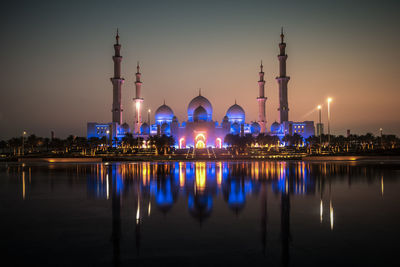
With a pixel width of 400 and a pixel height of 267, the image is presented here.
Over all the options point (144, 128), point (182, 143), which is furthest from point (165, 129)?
point (144, 128)

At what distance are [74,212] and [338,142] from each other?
60974 mm

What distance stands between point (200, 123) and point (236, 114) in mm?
12380

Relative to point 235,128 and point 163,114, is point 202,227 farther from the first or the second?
point 163,114

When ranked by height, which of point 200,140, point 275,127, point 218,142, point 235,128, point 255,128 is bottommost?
point 218,142

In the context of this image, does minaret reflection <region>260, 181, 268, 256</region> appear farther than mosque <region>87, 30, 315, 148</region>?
No

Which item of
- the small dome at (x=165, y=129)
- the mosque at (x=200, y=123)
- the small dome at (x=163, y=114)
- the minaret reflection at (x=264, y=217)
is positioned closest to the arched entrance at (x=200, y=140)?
the mosque at (x=200, y=123)

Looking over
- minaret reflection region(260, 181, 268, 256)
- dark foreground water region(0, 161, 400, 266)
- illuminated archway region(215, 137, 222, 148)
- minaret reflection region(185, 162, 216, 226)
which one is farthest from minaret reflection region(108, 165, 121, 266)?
illuminated archway region(215, 137, 222, 148)

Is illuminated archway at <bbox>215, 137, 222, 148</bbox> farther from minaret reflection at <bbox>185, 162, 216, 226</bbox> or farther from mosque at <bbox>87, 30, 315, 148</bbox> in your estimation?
minaret reflection at <bbox>185, 162, 216, 226</bbox>

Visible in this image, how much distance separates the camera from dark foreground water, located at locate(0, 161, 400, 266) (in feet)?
18.5

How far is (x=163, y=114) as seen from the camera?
3346 inches

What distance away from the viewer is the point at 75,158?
3819 centimetres

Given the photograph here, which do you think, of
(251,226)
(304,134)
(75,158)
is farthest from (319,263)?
(304,134)

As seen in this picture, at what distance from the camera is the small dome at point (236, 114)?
8431 centimetres

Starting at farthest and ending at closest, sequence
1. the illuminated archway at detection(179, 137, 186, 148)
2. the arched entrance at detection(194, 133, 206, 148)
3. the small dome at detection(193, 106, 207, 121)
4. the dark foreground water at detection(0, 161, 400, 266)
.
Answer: the illuminated archway at detection(179, 137, 186, 148)
the arched entrance at detection(194, 133, 206, 148)
the small dome at detection(193, 106, 207, 121)
the dark foreground water at detection(0, 161, 400, 266)
